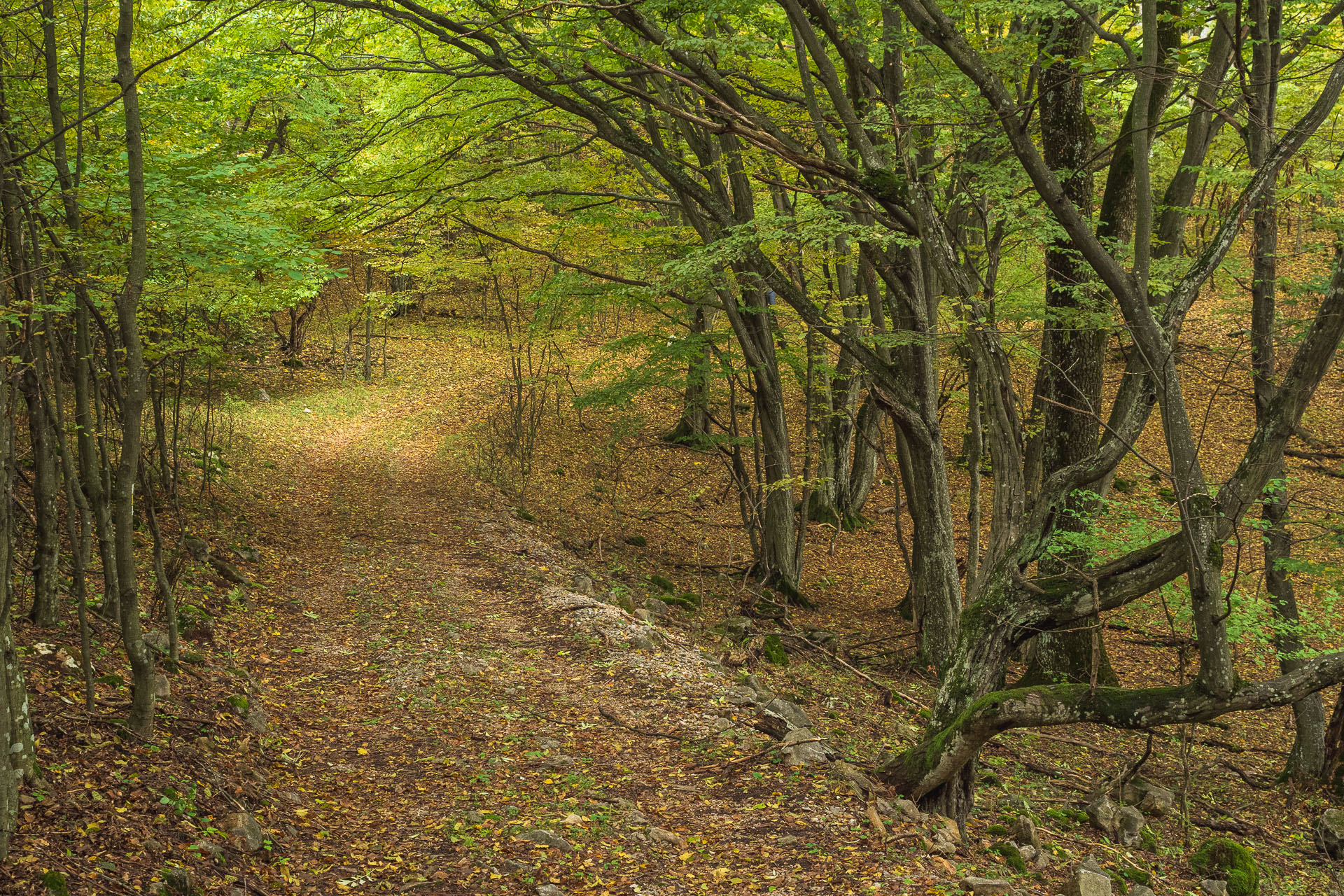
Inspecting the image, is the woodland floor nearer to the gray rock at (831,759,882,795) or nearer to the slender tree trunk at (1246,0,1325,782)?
the gray rock at (831,759,882,795)

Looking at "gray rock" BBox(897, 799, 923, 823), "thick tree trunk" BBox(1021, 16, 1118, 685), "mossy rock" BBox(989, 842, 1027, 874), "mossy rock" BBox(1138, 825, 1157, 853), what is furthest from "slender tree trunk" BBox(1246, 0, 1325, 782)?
"gray rock" BBox(897, 799, 923, 823)

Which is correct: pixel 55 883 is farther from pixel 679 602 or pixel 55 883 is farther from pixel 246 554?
pixel 679 602

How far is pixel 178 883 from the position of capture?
3.59 metres

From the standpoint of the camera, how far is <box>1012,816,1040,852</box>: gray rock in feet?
18.9

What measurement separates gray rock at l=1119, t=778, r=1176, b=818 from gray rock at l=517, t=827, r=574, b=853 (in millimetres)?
5396

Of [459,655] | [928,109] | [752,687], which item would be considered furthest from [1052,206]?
[459,655]

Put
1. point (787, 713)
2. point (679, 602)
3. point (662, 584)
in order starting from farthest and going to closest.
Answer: point (662, 584)
point (679, 602)
point (787, 713)

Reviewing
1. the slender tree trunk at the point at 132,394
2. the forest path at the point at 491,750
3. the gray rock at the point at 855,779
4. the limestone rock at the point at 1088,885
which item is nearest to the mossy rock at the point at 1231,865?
the limestone rock at the point at 1088,885

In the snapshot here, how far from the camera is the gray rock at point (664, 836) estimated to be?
192 inches

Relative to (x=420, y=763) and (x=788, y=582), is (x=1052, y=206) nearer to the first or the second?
(x=420, y=763)

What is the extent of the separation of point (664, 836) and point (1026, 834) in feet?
8.69

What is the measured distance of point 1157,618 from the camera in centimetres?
1300

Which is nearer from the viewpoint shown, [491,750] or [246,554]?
[491,750]

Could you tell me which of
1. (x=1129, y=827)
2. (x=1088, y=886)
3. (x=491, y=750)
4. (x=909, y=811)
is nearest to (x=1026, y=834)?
(x=1088, y=886)
